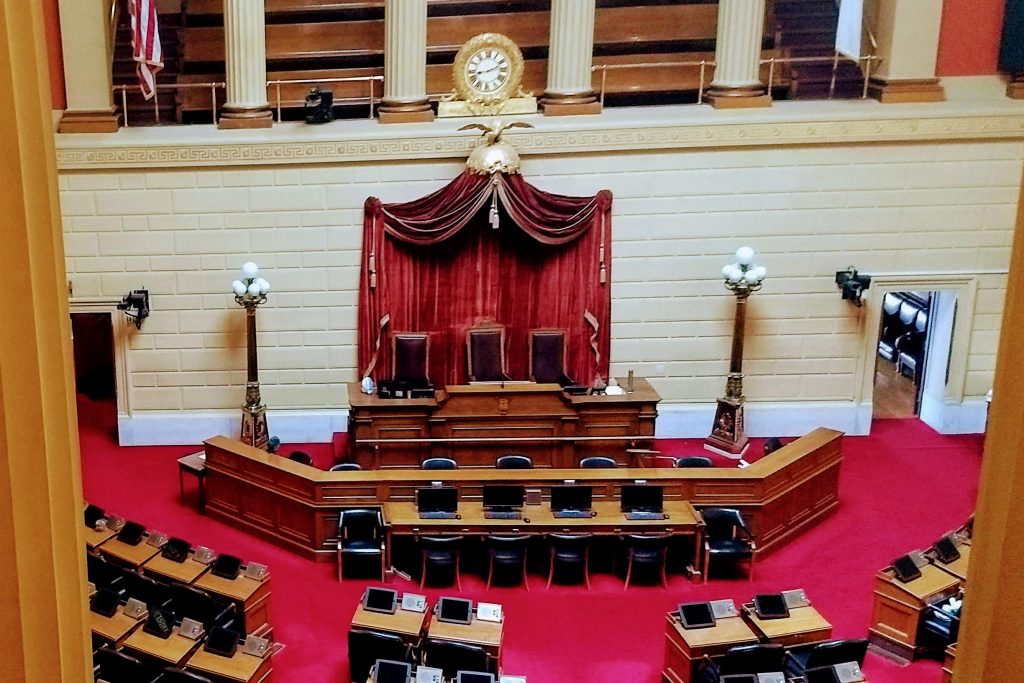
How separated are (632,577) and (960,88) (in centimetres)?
844

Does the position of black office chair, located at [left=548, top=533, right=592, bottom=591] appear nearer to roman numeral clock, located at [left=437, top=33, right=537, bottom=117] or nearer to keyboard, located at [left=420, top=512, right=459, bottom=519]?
keyboard, located at [left=420, top=512, right=459, bottom=519]

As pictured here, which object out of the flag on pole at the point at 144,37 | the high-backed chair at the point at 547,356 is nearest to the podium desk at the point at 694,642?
the high-backed chair at the point at 547,356

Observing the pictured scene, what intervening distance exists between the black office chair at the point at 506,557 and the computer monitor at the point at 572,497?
2.09 ft

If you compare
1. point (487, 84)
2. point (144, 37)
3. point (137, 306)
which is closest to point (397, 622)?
point (137, 306)

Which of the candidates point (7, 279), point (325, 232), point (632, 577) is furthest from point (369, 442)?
point (7, 279)

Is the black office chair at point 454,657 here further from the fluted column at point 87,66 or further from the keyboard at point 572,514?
the fluted column at point 87,66

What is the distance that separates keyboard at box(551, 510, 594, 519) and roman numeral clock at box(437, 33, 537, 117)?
5.69 m

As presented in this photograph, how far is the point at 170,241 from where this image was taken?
14.0 meters

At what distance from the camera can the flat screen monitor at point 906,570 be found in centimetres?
1010

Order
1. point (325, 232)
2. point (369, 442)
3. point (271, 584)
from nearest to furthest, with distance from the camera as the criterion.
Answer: point (271, 584), point (369, 442), point (325, 232)

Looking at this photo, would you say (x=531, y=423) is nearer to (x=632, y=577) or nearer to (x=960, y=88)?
(x=632, y=577)

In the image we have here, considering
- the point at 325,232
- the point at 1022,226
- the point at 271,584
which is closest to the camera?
the point at 1022,226

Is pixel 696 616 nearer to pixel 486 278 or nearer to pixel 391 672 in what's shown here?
pixel 391 672

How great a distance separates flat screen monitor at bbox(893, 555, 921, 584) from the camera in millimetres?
10102
